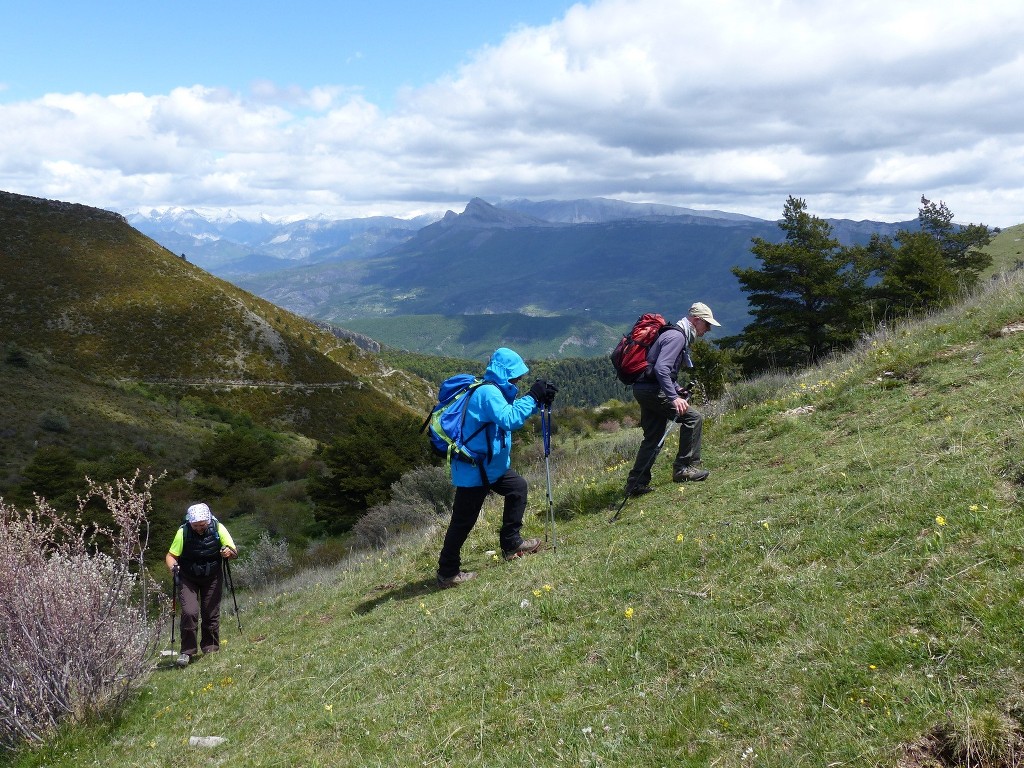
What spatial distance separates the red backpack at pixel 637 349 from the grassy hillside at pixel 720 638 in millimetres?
1654

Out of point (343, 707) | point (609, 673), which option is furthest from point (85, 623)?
point (609, 673)

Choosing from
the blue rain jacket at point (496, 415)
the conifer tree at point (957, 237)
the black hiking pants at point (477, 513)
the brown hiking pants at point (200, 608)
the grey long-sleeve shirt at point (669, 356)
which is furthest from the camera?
the conifer tree at point (957, 237)

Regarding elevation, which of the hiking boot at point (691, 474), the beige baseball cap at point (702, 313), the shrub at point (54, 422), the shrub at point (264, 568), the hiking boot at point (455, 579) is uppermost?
the beige baseball cap at point (702, 313)

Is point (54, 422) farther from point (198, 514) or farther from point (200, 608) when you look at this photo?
point (198, 514)

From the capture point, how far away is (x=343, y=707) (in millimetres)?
4945

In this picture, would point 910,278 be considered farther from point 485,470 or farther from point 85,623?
point 85,623

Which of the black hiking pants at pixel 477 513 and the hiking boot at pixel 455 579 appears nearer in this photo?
the black hiking pants at pixel 477 513

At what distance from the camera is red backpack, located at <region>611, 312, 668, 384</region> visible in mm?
7496

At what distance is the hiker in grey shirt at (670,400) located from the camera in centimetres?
729

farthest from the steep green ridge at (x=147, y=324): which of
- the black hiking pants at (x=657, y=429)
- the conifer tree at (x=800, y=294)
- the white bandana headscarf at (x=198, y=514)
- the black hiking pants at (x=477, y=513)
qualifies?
the black hiking pants at (x=657, y=429)

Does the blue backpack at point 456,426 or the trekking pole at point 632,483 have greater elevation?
the blue backpack at point 456,426

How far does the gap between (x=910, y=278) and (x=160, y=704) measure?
32.0m

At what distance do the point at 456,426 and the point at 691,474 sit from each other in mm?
3364

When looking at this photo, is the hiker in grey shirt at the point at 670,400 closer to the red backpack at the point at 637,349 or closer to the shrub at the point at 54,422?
the red backpack at the point at 637,349
